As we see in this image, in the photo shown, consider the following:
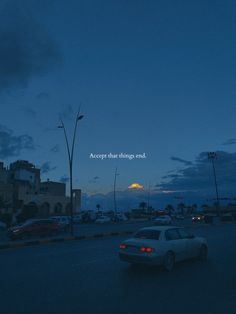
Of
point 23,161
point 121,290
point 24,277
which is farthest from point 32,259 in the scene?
point 23,161

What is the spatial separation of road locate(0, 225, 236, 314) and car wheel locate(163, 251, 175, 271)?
27cm

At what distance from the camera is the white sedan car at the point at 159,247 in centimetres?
1191

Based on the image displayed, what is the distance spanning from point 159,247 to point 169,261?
0.76 m

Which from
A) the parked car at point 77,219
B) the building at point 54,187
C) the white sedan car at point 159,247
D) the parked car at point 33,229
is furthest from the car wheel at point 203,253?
the building at point 54,187

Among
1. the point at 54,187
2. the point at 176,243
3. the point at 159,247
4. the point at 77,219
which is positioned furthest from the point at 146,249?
the point at 54,187

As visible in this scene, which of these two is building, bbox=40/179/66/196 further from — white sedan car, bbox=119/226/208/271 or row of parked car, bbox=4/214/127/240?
white sedan car, bbox=119/226/208/271

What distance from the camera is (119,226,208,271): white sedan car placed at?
1191 cm

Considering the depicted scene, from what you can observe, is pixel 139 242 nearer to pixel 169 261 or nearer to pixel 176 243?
pixel 169 261

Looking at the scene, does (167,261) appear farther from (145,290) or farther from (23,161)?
(23,161)

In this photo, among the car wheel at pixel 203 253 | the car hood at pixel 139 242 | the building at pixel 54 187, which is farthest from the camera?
the building at pixel 54 187

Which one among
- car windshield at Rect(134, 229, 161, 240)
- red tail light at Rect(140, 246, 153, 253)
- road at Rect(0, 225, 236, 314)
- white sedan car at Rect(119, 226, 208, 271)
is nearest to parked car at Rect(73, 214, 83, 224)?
road at Rect(0, 225, 236, 314)

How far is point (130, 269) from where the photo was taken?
12.6m

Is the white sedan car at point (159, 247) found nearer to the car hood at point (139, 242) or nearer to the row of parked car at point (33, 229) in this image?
the car hood at point (139, 242)

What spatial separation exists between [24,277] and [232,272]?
6339 mm
